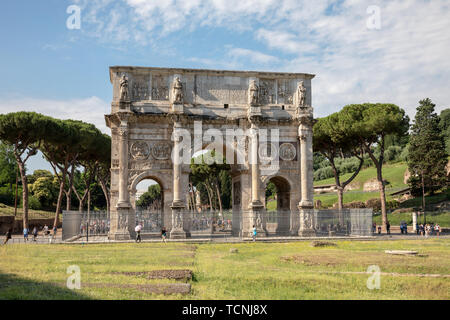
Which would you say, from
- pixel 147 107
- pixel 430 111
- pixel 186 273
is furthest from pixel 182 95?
pixel 430 111

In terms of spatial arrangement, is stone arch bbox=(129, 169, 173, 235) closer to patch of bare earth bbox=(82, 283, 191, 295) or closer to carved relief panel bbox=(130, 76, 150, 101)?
carved relief panel bbox=(130, 76, 150, 101)

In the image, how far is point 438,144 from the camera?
49.2 metres

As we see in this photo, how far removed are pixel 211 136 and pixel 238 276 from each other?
17186 mm

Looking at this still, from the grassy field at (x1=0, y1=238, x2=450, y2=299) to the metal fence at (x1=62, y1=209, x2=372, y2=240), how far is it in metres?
9.29

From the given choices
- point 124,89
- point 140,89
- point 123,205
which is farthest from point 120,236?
point 140,89

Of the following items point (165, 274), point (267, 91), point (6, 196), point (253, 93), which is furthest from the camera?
point (6, 196)

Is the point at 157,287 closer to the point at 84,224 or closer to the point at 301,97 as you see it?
the point at 84,224

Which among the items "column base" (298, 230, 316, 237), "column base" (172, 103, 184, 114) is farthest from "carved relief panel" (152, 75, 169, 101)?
"column base" (298, 230, 316, 237)

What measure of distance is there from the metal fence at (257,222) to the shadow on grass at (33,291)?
16.3 metres

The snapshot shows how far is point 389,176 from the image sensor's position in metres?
66.4

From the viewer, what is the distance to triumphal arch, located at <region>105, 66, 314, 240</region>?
27219 millimetres

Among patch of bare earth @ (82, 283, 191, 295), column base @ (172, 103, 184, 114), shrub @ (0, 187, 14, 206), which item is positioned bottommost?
patch of bare earth @ (82, 283, 191, 295)

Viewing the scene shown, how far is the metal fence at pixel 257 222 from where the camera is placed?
2705cm

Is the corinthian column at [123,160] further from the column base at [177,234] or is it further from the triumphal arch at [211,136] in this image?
the column base at [177,234]
